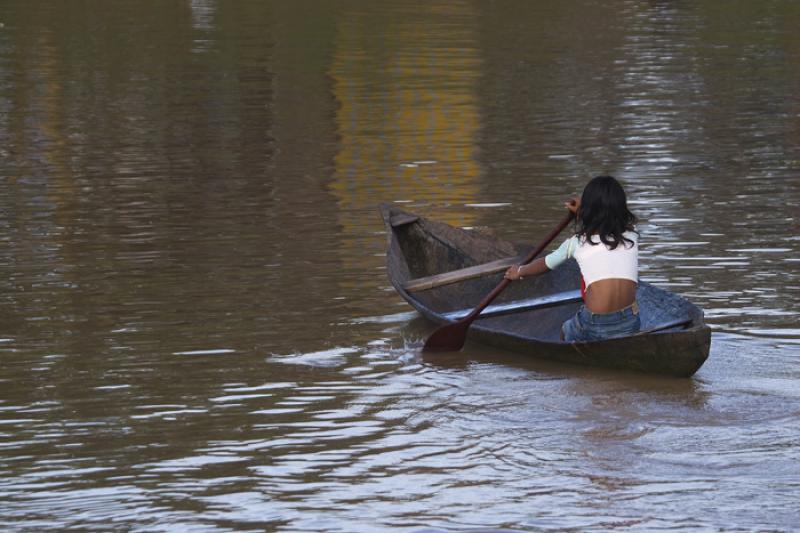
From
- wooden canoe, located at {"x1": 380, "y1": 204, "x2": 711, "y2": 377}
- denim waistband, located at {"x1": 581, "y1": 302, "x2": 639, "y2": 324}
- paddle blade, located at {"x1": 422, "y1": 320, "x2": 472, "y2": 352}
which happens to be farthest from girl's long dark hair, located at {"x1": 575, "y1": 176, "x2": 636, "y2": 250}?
paddle blade, located at {"x1": 422, "y1": 320, "x2": 472, "y2": 352}

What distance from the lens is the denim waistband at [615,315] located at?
9.10 meters

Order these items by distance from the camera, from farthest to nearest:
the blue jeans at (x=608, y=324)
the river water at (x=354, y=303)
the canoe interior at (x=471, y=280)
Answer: the canoe interior at (x=471, y=280) → the blue jeans at (x=608, y=324) → the river water at (x=354, y=303)

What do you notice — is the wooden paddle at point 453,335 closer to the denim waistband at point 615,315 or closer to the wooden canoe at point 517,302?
the wooden canoe at point 517,302

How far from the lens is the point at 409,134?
2022 cm

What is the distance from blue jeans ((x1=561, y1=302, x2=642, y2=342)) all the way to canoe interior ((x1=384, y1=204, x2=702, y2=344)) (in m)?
0.47

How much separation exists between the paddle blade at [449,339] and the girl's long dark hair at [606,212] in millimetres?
1204

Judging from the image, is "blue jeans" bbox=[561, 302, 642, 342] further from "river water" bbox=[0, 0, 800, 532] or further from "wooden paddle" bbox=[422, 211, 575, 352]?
"wooden paddle" bbox=[422, 211, 575, 352]

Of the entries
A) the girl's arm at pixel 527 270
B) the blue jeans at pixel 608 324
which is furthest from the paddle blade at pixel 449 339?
the blue jeans at pixel 608 324

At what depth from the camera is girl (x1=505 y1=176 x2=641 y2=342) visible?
8969 millimetres

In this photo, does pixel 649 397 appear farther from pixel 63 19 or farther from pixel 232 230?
pixel 63 19

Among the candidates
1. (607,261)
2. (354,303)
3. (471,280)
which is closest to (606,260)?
(607,261)

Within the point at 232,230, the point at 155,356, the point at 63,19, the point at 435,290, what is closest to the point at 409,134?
the point at 232,230

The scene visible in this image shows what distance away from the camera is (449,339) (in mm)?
9875

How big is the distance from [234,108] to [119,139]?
328 cm
